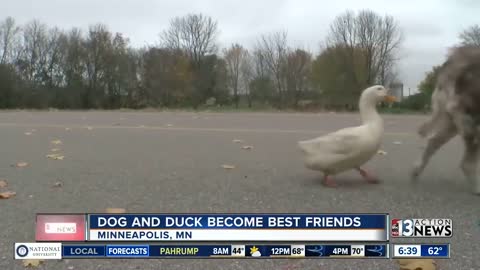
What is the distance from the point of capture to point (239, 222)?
134 inches

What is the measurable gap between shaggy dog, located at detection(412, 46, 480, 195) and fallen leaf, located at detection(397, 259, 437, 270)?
2.09 metres

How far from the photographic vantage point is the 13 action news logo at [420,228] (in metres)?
3.38

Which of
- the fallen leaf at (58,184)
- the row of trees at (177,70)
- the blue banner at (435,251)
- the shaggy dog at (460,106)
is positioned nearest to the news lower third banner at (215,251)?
the blue banner at (435,251)

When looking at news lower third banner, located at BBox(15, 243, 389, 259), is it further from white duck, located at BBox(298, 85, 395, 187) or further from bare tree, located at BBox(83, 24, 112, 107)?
bare tree, located at BBox(83, 24, 112, 107)

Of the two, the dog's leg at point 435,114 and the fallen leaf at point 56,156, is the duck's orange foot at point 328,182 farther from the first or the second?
the fallen leaf at point 56,156

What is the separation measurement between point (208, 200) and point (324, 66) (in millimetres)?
32778

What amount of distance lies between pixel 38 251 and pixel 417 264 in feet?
8.65

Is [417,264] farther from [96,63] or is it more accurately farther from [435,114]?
[96,63]

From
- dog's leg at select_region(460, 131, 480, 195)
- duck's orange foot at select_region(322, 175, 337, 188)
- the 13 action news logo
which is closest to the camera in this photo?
the 13 action news logo

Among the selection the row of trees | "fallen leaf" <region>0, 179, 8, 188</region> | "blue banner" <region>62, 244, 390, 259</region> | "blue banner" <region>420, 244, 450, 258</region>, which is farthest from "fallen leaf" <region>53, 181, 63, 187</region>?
the row of trees

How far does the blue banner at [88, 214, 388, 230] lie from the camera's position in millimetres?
3244

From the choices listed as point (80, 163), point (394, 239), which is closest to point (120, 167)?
point (80, 163)

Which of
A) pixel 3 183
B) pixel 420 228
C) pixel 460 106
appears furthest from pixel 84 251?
pixel 460 106

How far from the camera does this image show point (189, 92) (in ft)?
133
